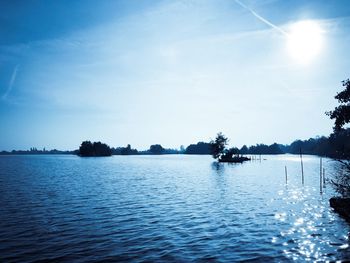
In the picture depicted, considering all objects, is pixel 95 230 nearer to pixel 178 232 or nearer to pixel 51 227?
pixel 51 227

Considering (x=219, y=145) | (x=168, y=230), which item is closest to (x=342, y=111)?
(x=168, y=230)

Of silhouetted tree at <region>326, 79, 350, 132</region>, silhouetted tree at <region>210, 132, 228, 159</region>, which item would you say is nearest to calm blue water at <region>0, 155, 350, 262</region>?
silhouetted tree at <region>326, 79, 350, 132</region>

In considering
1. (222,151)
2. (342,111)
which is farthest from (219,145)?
(342,111)

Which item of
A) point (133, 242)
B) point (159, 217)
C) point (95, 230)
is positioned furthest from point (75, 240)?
point (159, 217)

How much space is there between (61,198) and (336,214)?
34.7m

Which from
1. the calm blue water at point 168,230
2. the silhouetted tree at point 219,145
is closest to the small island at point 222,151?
the silhouetted tree at point 219,145

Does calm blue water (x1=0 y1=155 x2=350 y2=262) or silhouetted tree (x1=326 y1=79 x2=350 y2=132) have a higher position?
silhouetted tree (x1=326 y1=79 x2=350 y2=132)

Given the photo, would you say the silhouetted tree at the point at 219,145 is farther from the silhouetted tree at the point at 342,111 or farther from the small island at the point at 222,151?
the silhouetted tree at the point at 342,111

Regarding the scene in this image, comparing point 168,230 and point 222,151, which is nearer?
point 168,230

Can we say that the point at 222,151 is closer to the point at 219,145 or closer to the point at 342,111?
the point at 219,145

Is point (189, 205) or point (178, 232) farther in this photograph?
point (189, 205)

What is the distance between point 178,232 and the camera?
21547mm

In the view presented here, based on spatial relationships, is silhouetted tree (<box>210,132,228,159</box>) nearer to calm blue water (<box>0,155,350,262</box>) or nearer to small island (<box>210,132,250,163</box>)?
small island (<box>210,132,250,163</box>)

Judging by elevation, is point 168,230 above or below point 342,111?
below
